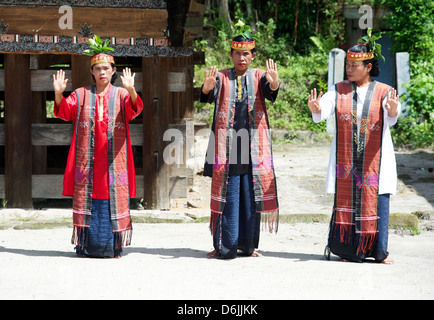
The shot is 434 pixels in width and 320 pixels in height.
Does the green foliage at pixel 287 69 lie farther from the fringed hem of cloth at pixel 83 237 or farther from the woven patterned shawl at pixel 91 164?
the fringed hem of cloth at pixel 83 237

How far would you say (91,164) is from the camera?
614 centimetres

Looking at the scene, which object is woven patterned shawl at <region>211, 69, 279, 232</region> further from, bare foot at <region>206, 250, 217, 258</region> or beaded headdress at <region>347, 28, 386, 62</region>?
beaded headdress at <region>347, 28, 386, 62</region>

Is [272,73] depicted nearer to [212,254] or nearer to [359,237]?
[359,237]

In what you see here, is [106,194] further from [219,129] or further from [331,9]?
[331,9]

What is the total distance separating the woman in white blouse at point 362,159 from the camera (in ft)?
19.2

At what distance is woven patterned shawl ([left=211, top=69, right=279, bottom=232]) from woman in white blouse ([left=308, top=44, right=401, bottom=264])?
49 cm

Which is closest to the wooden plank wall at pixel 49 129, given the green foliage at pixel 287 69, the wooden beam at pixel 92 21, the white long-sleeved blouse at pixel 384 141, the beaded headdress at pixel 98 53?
the wooden beam at pixel 92 21

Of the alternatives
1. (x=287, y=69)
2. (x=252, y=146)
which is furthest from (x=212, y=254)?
(x=287, y=69)

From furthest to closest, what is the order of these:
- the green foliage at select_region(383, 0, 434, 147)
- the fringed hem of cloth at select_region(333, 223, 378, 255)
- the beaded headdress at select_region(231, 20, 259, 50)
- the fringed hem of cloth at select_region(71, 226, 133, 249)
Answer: the green foliage at select_region(383, 0, 434, 147), the fringed hem of cloth at select_region(71, 226, 133, 249), the beaded headdress at select_region(231, 20, 259, 50), the fringed hem of cloth at select_region(333, 223, 378, 255)

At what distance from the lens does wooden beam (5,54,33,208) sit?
841 cm

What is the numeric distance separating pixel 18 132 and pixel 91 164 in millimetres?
2696

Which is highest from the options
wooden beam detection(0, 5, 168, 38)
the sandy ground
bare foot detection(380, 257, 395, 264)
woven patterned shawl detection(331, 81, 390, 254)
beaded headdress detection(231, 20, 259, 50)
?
wooden beam detection(0, 5, 168, 38)

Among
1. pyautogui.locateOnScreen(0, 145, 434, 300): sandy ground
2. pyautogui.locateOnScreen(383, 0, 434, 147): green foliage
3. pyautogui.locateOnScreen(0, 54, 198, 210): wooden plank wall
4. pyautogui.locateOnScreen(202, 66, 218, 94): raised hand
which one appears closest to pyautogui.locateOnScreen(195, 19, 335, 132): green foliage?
pyautogui.locateOnScreen(383, 0, 434, 147): green foliage

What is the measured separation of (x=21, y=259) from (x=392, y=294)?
122 inches
